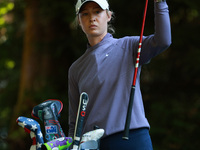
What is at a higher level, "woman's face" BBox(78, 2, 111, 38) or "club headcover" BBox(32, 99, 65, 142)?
"woman's face" BBox(78, 2, 111, 38)

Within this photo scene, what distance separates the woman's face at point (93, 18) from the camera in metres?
1.73

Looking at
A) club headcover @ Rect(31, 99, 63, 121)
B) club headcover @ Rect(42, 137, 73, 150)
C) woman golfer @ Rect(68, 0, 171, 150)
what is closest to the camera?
club headcover @ Rect(42, 137, 73, 150)

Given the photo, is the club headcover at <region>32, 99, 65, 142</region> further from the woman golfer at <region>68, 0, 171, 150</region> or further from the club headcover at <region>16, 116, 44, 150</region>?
the woman golfer at <region>68, 0, 171, 150</region>

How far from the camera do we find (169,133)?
4.31 meters

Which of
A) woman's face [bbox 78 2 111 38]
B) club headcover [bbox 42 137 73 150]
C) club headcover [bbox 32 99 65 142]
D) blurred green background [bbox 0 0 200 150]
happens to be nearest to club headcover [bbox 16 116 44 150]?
club headcover [bbox 32 99 65 142]

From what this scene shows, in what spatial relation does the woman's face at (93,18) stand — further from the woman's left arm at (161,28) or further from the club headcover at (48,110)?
the club headcover at (48,110)

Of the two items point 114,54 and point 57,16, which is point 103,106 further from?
point 57,16

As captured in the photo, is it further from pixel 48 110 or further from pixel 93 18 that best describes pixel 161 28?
pixel 48 110

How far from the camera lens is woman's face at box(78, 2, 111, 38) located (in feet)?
5.67

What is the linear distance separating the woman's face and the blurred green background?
102 inches

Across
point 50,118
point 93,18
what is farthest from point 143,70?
point 50,118

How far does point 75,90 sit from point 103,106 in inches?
12.8

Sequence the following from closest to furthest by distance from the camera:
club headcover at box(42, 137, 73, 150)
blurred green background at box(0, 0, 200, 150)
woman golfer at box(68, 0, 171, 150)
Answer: club headcover at box(42, 137, 73, 150) < woman golfer at box(68, 0, 171, 150) < blurred green background at box(0, 0, 200, 150)

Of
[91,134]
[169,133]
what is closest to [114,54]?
[91,134]
